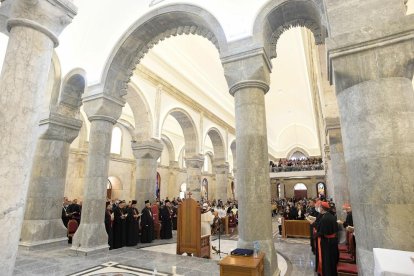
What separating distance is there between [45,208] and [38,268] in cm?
242

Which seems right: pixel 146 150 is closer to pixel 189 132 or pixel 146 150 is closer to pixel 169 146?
pixel 189 132

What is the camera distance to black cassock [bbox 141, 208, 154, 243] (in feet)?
25.6

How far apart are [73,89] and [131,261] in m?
5.12

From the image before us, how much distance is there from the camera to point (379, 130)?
7.91ft

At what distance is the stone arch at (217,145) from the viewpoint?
626 inches

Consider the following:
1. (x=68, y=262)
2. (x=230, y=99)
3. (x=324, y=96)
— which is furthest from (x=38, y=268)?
(x=230, y=99)

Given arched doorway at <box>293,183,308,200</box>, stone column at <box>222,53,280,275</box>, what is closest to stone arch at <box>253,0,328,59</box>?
stone column at <box>222,53,280,275</box>

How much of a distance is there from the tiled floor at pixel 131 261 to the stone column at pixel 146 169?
316 cm

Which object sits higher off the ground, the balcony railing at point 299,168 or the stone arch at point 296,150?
the stone arch at point 296,150

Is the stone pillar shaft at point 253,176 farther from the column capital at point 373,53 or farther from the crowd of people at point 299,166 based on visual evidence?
the crowd of people at point 299,166

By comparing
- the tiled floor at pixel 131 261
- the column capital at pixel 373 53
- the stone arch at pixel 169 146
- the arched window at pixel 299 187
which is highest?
the stone arch at pixel 169 146

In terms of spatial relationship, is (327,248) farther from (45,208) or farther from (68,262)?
(45,208)

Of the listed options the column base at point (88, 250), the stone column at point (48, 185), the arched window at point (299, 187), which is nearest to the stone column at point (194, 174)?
the stone column at point (48, 185)

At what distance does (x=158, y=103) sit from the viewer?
11.7 metres
